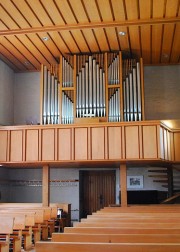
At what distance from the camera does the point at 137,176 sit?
1519cm

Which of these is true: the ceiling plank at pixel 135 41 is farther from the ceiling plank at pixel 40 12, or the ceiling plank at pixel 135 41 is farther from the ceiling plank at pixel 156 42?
the ceiling plank at pixel 40 12

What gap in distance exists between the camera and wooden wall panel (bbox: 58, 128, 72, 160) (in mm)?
11984

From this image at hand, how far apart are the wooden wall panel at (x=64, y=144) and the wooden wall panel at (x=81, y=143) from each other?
0.19 meters

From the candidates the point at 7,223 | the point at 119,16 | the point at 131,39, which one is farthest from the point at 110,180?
the point at 7,223

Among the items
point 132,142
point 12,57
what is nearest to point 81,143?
point 132,142

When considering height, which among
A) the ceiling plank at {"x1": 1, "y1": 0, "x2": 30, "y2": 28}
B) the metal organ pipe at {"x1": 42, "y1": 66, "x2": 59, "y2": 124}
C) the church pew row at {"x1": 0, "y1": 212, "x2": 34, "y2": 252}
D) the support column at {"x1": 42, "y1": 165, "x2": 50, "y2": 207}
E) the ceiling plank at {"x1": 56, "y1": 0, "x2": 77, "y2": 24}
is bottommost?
the church pew row at {"x1": 0, "y1": 212, "x2": 34, "y2": 252}

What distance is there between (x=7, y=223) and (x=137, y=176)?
8315mm

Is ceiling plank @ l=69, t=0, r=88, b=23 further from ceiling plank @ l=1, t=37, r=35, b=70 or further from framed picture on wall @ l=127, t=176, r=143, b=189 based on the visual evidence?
framed picture on wall @ l=127, t=176, r=143, b=189

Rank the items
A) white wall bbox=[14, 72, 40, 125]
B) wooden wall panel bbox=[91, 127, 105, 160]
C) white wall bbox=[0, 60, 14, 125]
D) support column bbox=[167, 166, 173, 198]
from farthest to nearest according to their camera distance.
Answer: white wall bbox=[14, 72, 40, 125] < white wall bbox=[0, 60, 14, 125] < support column bbox=[167, 166, 173, 198] < wooden wall panel bbox=[91, 127, 105, 160]

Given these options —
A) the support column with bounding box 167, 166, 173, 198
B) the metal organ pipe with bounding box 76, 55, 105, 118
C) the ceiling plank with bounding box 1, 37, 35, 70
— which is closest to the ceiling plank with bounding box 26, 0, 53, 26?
the ceiling plank with bounding box 1, 37, 35, 70

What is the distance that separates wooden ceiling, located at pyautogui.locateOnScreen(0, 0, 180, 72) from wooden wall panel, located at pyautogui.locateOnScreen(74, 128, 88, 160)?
3.14 m

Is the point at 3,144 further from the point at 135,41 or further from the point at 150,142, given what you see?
the point at 135,41

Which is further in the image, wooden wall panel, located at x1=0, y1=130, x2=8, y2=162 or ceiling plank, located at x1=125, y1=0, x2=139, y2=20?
wooden wall panel, located at x1=0, y1=130, x2=8, y2=162

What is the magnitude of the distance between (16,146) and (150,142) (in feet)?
13.8
